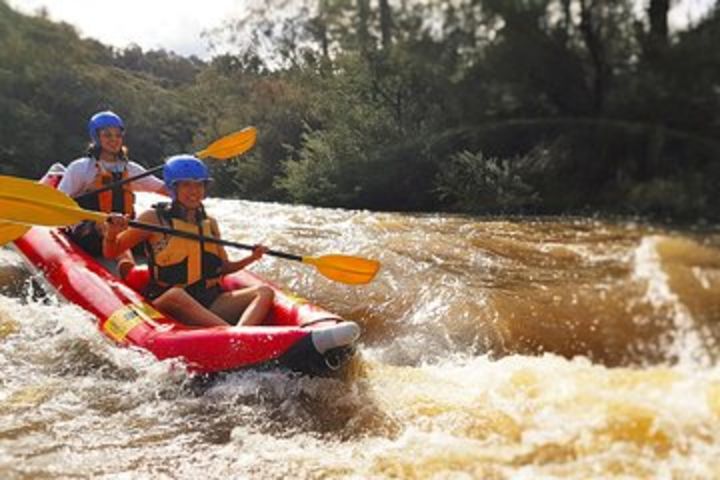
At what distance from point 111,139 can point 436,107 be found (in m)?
5.68

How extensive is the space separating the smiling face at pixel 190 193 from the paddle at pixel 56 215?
475 mm

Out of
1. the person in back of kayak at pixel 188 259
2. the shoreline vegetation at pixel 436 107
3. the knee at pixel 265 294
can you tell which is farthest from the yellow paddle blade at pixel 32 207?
the shoreline vegetation at pixel 436 107

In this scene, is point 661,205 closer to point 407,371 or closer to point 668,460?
point 407,371

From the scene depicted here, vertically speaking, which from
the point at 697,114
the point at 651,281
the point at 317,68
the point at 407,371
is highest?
the point at 317,68

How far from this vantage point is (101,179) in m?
5.32

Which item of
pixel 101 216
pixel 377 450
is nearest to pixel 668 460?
pixel 377 450

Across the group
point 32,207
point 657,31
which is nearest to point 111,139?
point 32,207

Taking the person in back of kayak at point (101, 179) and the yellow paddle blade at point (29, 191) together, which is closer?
the yellow paddle blade at point (29, 191)

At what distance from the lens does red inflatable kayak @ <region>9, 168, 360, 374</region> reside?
3324 millimetres

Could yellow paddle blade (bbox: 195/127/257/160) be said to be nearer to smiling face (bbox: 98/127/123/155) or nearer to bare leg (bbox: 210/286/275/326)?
smiling face (bbox: 98/127/123/155)

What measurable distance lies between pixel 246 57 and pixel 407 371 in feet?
55.5

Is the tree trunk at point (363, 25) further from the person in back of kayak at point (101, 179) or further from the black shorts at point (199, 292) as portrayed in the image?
the black shorts at point (199, 292)

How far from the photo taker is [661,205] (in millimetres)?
4586

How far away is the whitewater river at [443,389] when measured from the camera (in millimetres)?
2619
